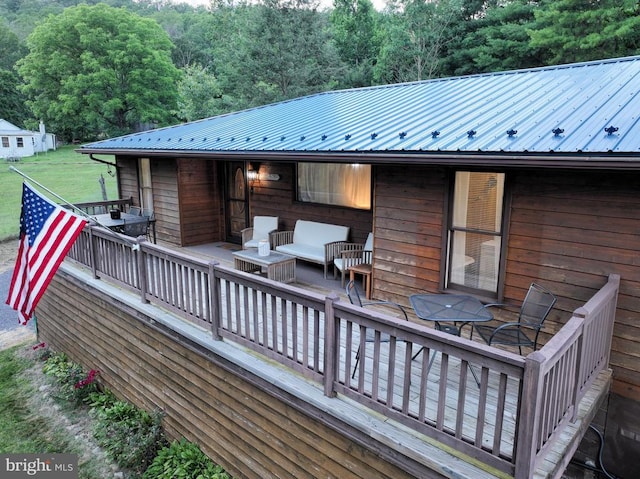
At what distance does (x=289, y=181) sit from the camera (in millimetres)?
8008

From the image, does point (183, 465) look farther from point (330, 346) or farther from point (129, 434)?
point (330, 346)

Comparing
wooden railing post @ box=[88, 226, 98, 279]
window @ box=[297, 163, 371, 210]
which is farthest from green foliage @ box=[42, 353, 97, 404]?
window @ box=[297, 163, 371, 210]

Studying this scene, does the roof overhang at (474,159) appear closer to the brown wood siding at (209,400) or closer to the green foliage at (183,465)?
the brown wood siding at (209,400)

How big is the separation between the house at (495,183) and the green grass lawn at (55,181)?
45.7 feet

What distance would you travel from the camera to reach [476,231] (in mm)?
4617

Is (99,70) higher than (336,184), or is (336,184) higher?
(99,70)

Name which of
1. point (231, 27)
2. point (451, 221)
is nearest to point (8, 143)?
point (231, 27)

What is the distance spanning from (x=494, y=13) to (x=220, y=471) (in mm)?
22101

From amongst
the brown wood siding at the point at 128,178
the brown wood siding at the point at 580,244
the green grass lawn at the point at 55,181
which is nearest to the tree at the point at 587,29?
the brown wood siding at the point at 580,244

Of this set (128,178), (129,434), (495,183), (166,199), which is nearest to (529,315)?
(495,183)

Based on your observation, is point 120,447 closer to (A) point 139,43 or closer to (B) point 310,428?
(B) point 310,428

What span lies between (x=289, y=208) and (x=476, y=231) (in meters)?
4.15

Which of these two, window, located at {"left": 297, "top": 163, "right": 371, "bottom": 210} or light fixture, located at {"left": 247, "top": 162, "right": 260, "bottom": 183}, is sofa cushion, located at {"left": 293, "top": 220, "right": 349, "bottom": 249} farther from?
light fixture, located at {"left": 247, "top": 162, "right": 260, "bottom": 183}

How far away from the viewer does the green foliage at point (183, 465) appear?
4.63 m
